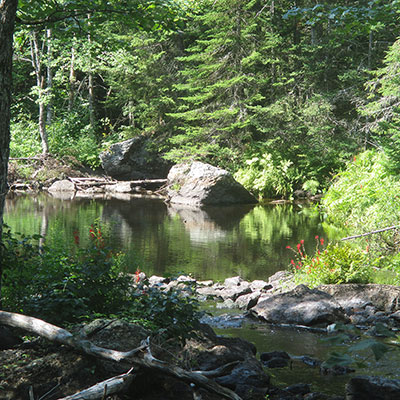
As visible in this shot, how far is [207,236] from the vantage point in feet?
45.4

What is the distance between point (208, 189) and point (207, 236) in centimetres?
712

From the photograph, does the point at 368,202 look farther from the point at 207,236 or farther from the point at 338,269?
the point at 338,269

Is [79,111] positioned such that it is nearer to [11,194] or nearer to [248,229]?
[11,194]

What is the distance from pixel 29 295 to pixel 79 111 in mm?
25659

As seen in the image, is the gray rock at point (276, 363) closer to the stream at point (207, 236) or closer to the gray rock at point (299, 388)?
the stream at point (207, 236)

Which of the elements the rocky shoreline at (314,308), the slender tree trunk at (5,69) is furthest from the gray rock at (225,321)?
the slender tree trunk at (5,69)

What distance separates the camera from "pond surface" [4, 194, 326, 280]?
10.6 m

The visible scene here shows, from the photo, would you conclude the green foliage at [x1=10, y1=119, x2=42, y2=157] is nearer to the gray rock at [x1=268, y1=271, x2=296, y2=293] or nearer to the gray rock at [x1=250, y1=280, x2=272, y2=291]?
the gray rock at [x1=268, y1=271, x2=296, y2=293]

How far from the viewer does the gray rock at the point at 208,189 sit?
20.8 metres

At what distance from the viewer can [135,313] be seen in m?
4.52

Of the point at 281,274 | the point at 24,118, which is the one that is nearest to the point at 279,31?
the point at 24,118

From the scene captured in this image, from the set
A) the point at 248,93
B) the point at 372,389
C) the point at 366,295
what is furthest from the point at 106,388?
the point at 248,93

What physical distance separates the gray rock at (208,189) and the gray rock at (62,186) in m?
4.84

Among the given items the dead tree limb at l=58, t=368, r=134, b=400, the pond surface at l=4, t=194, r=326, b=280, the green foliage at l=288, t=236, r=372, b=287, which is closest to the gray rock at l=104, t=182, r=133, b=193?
the pond surface at l=4, t=194, r=326, b=280
